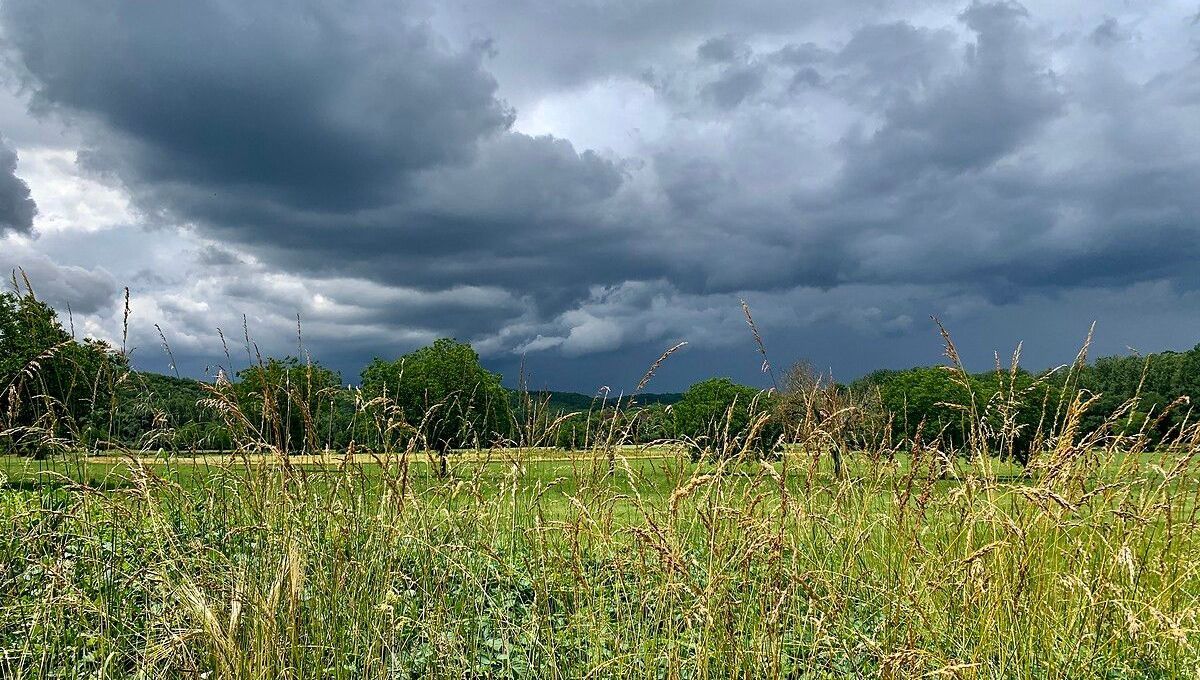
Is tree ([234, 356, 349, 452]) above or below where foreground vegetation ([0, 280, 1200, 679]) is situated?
above

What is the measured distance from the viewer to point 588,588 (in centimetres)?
352

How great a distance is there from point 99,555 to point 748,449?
363 centimetres

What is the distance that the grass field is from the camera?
312 cm

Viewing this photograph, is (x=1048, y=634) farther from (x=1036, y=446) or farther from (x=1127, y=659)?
(x=1036, y=446)

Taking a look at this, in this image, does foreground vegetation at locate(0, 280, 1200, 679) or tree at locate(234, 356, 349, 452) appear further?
tree at locate(234, 356, 349, 452)

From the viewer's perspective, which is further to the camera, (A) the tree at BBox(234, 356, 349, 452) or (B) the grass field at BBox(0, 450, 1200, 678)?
(A) the tree at BBox(234, 356, 349, 452)

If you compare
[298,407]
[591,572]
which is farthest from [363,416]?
[591,572]

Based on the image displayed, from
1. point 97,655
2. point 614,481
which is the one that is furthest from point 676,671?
point 97,655

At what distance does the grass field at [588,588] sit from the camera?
10.2 feet

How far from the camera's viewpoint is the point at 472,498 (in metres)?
4.77

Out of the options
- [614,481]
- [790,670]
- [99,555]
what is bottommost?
[790,670]

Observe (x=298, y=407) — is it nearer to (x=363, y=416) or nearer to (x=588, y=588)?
(x=363, y=416)

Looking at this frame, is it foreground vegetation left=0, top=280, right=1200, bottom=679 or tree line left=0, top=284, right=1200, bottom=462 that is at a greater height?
tree line left=0, top=284, right=1200, bottom=462

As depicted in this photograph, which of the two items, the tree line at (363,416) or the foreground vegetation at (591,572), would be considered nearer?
the foreground vegetation at (591,572)
